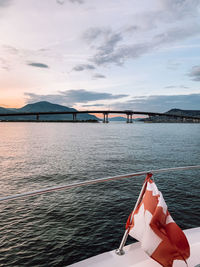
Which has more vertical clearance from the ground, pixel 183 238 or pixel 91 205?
pixel 183 238

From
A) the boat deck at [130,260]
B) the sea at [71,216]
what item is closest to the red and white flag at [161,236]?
the boat deck at [130,260]

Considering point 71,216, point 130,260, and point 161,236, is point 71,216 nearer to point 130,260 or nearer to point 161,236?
point 130,260

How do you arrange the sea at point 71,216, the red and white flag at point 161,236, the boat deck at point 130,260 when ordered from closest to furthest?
1. the red and white flag at point 161,236
2. the boat deck at point 130,260
3. the sea at point 71,216

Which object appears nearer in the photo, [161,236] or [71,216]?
[161,236]

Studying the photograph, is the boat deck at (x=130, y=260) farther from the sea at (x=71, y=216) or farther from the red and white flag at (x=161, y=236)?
the sea at (x=71, y=216)

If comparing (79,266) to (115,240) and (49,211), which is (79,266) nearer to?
(115,240)

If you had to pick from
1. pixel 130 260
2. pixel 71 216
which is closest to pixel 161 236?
pixel 130 260

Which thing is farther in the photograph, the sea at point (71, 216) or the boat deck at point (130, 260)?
the sea at point (71, 216)

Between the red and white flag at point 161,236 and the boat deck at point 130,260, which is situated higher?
the red and white flag at point 161,236

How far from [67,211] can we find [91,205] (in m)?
1.27

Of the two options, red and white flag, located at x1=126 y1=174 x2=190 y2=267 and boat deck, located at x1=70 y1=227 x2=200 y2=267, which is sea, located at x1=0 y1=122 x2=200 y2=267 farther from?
red and white flag, located at x1=126 y1=174 x2=190 y2=267

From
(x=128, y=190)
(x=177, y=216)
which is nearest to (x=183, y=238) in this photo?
(x=177, y=216)

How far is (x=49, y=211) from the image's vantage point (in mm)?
9328

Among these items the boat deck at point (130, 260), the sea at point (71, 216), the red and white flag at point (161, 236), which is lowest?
the sea at point (71, 216)
